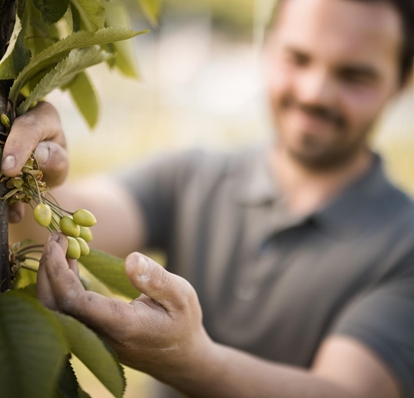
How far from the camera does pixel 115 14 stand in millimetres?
742

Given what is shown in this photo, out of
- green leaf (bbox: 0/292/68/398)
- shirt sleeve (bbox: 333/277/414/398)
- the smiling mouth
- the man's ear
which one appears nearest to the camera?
green leaf (bbox: 0/292/68/398)

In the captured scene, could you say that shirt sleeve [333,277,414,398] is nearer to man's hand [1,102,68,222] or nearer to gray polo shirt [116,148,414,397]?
gray polo shirt [116,148,414,397]

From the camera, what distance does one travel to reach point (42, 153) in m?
0.58

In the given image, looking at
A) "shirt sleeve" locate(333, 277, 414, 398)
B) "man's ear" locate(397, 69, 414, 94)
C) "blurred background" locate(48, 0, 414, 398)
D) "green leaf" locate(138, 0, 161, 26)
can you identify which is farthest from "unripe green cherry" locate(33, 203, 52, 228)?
"blurred background" locate(48, 0, 414, 398)

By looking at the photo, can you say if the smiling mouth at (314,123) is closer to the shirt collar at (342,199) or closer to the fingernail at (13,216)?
the shirt collar at (342,199)

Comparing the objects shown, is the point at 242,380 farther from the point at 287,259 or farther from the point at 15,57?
the point at 287,259

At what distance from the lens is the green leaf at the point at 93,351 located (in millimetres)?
471

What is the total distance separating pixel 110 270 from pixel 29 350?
0.75ft

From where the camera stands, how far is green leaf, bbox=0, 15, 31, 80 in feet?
1.68

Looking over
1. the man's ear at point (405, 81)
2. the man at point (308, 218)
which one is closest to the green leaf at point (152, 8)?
the man at point (308, 218)

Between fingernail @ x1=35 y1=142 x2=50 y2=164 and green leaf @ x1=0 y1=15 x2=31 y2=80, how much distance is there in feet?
0.27

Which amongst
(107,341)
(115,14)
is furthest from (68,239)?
(115,14)

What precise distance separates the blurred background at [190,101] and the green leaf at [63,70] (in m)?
2.63

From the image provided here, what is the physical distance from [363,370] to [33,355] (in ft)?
3.13
